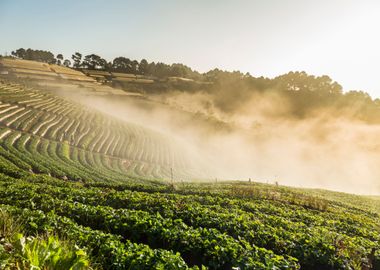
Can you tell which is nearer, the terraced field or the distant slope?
the terraced field

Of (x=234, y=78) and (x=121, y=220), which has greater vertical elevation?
(x=234, y=78)

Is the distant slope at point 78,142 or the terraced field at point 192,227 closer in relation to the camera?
the terraced field at point 192,227

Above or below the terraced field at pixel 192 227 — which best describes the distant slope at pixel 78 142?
below

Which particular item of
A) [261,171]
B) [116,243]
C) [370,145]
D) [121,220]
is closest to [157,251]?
[116,243]

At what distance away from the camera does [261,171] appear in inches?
4454

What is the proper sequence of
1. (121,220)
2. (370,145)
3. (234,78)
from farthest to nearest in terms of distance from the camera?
(234,78)
(370,145)
(121,220)

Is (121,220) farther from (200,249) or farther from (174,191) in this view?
(174,191)

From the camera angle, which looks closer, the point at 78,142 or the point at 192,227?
the point at 192,227

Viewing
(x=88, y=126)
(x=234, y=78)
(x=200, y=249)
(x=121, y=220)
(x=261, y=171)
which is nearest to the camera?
(x=200, y=249)

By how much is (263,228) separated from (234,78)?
184 metres

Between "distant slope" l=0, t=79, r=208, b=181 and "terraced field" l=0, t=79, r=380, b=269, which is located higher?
"terraced field" l=0, t=79, r=380, b=269

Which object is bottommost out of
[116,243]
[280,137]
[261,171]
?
[261,171]

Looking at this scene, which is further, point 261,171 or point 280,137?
point 280,137

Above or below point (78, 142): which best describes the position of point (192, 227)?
above
